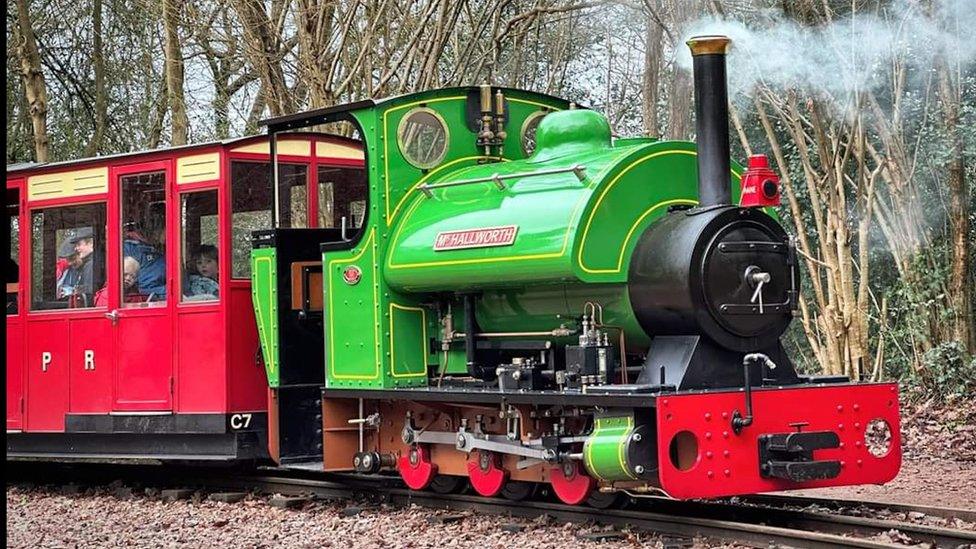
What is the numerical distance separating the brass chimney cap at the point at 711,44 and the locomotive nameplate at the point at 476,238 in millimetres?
1382

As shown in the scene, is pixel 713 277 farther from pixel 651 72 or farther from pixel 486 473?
pixel 651 72

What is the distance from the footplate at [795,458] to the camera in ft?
21.9

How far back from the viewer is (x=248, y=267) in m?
9.15

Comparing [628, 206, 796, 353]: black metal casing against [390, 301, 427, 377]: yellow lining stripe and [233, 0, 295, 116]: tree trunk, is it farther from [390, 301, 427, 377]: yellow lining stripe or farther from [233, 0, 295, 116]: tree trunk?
[233, 0, 295, 116]: tree trunk

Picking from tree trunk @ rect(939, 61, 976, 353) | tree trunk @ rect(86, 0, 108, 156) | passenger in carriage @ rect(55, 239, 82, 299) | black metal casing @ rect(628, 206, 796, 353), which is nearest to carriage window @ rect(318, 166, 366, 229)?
passenger in carriage @ rect(55, 239, 82, 299)

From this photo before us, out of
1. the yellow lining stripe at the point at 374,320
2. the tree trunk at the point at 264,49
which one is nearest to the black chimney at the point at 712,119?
the yellow lining stripe at the point at 374,320

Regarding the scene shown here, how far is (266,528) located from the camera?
302 inches

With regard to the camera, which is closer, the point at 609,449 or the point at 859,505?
the point at 609,449

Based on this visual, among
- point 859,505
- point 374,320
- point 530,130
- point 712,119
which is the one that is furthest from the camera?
point 530,130

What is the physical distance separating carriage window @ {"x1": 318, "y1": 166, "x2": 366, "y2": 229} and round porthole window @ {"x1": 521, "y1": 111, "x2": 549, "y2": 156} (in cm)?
132

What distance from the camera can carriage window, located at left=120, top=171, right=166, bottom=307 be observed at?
9.33 m

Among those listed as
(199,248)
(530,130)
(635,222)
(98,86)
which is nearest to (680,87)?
(530,130)

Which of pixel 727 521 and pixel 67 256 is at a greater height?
pixel 67 256

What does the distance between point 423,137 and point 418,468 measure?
211 centimetres
